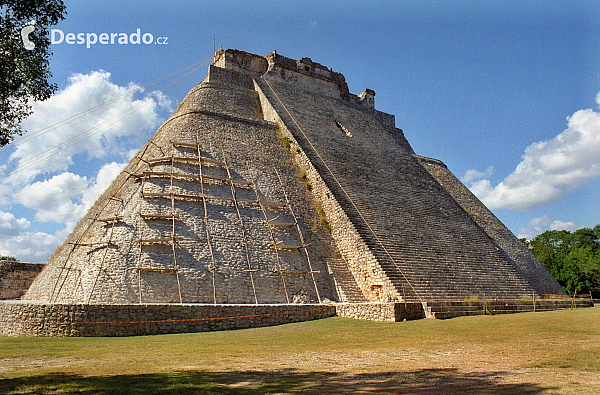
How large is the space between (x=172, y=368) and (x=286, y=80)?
22.6 meters

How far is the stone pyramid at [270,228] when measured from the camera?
1228 centimetres

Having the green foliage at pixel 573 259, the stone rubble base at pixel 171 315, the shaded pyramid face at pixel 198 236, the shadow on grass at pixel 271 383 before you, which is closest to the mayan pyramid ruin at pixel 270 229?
the shaded pyramid face at pixel 198 236

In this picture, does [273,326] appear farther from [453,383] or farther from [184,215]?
[453,383]

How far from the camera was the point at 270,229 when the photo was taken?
1429 cm

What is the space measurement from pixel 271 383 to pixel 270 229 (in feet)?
31.1

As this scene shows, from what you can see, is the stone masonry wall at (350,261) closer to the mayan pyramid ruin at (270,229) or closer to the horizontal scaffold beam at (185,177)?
the mayan pyramid ruin at (270,229)

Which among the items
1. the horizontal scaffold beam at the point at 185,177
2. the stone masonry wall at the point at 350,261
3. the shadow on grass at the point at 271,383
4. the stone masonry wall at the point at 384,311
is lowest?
the shadow on grass at the point at 271,383

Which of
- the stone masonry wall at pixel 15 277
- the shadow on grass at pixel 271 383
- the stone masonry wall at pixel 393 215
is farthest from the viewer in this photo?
the stone masonry wall at pixel 15 277

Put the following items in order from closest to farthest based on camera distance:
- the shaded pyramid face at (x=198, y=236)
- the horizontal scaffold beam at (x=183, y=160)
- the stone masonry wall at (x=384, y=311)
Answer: the stone masonry wall at (x=384, y=311)
the shaded pyramid face at (x=198, y=236)
the horizontal scaffold beam at (x=183, y=160)

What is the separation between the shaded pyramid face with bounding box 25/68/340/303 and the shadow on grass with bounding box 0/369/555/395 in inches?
251

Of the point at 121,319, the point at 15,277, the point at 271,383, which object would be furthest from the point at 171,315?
the point at 15,277

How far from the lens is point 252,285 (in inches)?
495

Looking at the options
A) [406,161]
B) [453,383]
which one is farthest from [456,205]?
[453,383]

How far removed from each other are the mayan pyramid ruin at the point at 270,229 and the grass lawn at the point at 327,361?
245 centimetres
